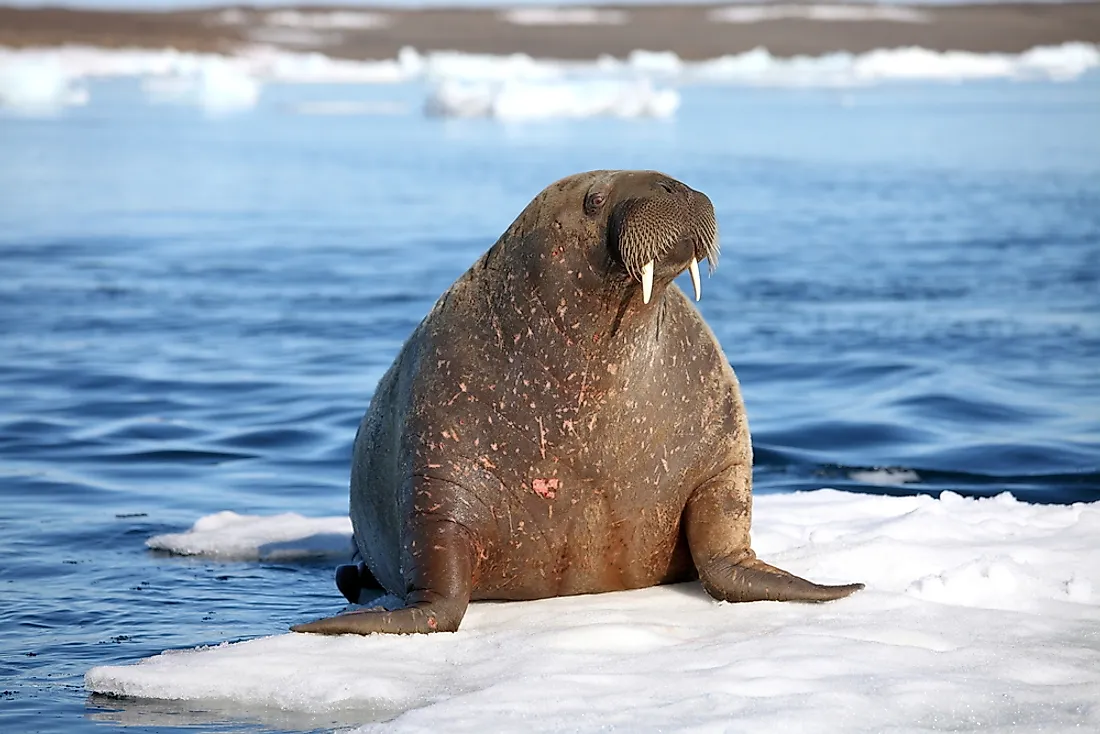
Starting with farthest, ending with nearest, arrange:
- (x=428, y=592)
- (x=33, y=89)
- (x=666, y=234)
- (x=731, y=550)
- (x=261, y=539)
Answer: (x=33, y=89)
(x=261, y=539)
(x=731, y=550)
(x=428, y=592)
(x=666, y=234)

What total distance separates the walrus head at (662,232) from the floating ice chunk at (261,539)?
8.25 feet

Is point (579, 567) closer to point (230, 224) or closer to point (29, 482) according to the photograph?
point (29, 482)

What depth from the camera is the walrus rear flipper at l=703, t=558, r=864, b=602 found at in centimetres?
520

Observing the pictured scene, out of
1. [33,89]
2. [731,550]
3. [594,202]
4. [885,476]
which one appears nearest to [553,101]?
[33,89]

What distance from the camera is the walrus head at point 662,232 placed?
4.76 m

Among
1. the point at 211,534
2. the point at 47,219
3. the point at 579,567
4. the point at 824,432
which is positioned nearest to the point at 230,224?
the point at 47,219

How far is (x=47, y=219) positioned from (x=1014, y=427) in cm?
1448

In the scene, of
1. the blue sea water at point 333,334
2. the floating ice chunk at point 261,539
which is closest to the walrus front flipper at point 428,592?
the blue sea water at point 333,334

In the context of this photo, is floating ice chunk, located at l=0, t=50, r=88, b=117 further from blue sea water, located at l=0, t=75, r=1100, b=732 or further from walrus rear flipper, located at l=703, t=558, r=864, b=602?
walrus rear flipper, located at l=703, t=558, r=864, b=602

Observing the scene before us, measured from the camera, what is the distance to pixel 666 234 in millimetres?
4754

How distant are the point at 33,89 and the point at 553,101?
559 inches

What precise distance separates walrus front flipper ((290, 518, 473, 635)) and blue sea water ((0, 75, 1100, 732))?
0.53 meters

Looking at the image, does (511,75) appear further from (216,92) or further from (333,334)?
(333,334)

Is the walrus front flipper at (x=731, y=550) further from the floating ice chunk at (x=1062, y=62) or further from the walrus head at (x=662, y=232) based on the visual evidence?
the floating ice chunk at (x=1062, y=62)
